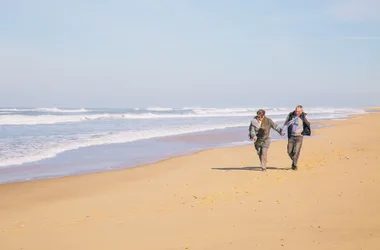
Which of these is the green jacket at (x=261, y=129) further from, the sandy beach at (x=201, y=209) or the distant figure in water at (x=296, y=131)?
the sandy beach at (x=201, y=209)

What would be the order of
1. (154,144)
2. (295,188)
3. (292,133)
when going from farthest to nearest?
1. (154,144)
2. (292,133)
3. (295,188)

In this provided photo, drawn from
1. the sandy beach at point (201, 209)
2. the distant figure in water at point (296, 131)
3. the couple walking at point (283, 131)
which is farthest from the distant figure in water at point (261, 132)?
the sandy beach at point (201, 209)

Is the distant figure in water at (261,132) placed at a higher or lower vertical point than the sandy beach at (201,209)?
higher

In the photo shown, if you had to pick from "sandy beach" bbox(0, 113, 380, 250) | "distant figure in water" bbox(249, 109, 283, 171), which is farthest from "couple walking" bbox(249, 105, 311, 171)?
"sandy beach" bbox(0, 113, 380, 250)

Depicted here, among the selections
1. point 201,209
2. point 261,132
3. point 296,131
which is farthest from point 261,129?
point 201,209

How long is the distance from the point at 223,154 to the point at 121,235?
32.3 feet

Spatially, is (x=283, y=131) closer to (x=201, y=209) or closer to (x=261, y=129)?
(x=261, y=129)

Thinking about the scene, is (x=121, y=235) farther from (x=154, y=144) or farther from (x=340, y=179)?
(x=154, y=144)

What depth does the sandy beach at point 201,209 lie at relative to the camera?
5250 millimetres

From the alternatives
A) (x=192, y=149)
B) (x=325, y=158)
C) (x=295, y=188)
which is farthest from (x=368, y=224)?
(x=192, y=149)

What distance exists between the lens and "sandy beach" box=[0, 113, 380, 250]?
5250mm

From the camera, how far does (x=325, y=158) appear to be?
12.8 metres

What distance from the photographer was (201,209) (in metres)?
6.84

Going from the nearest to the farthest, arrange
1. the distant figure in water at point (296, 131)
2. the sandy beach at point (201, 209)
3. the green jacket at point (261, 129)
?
the sandy beach at point (201, 209) → the distant figure in water at point (296, 131) → the green jacket at point (261, 129)
